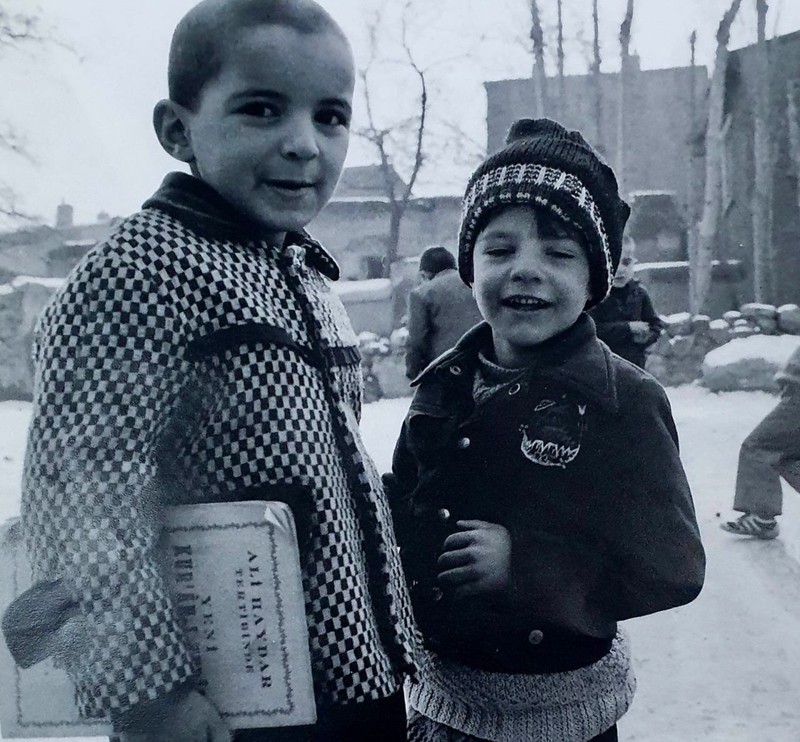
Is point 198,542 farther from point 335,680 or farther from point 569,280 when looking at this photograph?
point 569,280

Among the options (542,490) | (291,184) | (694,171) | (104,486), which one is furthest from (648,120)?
(104,486)

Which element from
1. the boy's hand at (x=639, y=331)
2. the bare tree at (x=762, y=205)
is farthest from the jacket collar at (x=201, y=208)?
the bare tree at (x=762, y=205)

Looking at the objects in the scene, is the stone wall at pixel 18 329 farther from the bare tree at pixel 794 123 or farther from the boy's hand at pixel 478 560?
the bare tree at pixel 794 123

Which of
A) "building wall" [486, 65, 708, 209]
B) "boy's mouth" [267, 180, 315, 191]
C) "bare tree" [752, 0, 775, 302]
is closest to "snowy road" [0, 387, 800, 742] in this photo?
"boy's mouth" [267, 180, 315, 191]

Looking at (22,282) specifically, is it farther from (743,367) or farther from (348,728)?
(743,367)

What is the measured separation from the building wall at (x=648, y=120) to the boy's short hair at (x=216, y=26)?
3603 mm

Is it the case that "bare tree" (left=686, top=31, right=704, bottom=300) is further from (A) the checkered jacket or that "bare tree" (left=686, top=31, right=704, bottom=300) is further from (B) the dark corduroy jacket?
(A) the checkered jacket

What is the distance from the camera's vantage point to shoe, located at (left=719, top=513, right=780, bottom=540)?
2484 mm

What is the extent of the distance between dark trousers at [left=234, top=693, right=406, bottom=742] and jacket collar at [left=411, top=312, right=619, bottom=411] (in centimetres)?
39

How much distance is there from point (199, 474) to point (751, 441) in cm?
231

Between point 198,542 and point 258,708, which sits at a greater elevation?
point 198,542

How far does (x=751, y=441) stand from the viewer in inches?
99.7

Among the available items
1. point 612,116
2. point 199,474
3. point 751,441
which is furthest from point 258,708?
point 612,116

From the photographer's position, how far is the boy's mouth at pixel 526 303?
0.86 m
